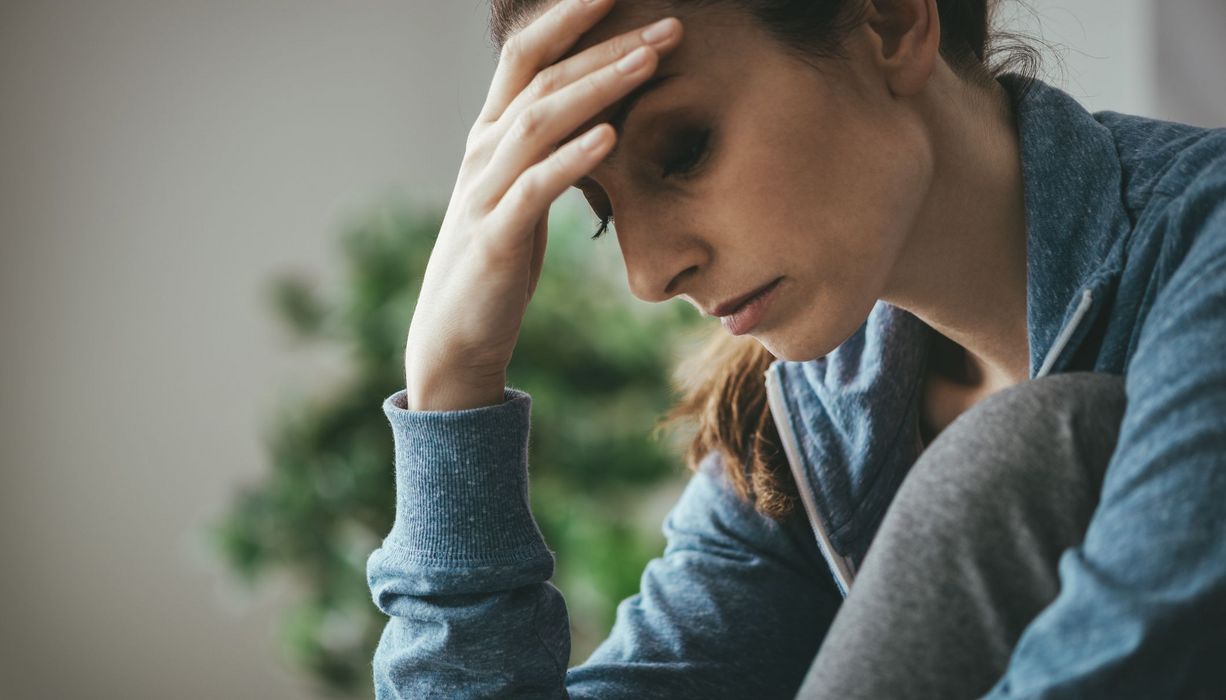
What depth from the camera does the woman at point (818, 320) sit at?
589 mm

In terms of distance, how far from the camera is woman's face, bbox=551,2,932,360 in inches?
31.3

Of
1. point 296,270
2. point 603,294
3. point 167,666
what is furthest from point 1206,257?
point 167,666

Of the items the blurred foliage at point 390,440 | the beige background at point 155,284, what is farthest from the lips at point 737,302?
the beige background at point 155,284

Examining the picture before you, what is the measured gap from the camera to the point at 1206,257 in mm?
692

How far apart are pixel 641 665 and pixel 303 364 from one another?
168 centimetres

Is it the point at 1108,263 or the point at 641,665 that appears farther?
the point at 641,665

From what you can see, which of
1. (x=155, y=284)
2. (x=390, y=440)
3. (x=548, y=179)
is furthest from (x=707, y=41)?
(x=155, y=284)

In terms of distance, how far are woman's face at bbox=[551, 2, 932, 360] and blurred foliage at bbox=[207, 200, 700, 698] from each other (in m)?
0.83

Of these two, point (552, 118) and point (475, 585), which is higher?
point (552, 118)

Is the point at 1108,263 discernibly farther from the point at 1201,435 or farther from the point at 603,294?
the point at 603,294

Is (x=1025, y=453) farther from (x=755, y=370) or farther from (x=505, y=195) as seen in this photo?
(x=755, y=370)

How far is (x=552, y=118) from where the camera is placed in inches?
32.6

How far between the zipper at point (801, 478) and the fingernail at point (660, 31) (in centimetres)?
40

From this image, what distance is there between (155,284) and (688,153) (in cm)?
187
